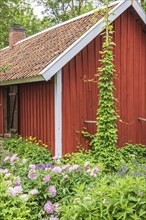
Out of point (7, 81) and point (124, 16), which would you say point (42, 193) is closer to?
point (7, 81)

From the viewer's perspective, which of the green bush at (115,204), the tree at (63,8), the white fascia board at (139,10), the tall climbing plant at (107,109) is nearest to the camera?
the green bush at (115,204)

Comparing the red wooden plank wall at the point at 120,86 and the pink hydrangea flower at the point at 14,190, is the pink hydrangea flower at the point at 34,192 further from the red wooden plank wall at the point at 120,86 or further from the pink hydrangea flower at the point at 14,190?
the red wooden plank wall at the point at 120,86

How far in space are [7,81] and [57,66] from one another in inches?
100

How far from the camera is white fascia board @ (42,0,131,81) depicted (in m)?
8.43

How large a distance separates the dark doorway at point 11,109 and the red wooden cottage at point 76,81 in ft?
0.30

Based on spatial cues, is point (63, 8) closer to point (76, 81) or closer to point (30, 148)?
point (76, 81)

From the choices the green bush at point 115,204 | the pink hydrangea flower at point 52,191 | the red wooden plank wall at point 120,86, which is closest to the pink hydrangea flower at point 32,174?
the pink hydrangea flower at point 52,191

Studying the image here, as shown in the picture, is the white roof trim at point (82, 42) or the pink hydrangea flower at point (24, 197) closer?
the pink hydrangea flower at point (24, 197)

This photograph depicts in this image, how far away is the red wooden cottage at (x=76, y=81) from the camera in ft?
30.3

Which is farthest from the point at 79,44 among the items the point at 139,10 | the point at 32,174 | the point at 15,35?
the point at 15,35

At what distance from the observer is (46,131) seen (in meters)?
9.80

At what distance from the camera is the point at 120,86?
34.2 ft

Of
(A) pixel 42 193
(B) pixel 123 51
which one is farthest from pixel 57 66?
(A) pixel 42 193

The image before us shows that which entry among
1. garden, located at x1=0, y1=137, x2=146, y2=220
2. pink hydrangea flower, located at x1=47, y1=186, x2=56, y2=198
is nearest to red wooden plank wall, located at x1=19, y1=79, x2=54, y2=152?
garden, located at x1=0, y1=137, x2=146, y2=220
